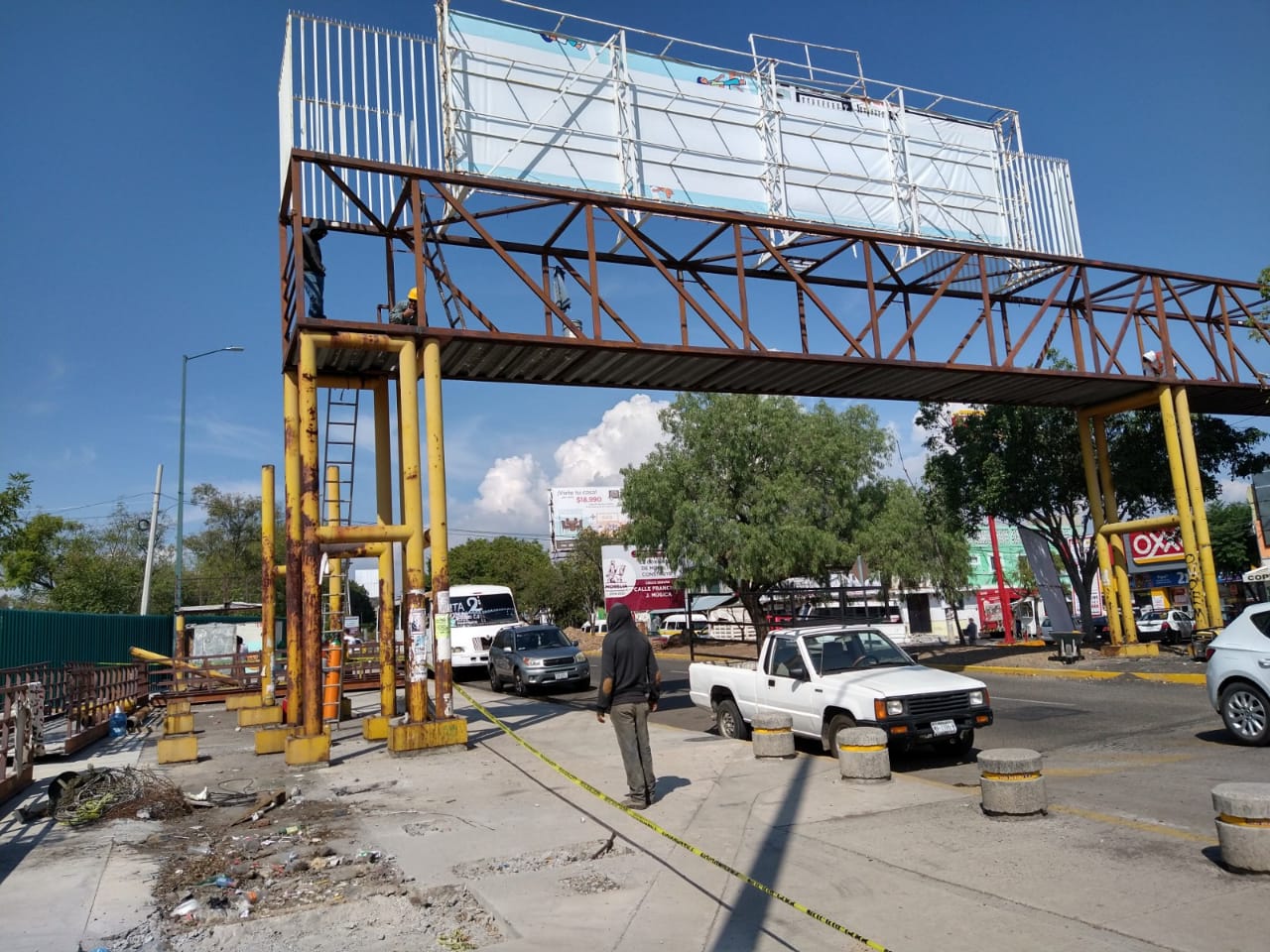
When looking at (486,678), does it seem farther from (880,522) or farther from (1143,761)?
(1143,761)

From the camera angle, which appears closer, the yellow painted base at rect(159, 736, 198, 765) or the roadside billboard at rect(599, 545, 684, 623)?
the yellow painted base at rect(159, 736, 198, 765)

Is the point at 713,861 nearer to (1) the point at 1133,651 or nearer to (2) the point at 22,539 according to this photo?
(1) the point at 1133,651

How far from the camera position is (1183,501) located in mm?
20328

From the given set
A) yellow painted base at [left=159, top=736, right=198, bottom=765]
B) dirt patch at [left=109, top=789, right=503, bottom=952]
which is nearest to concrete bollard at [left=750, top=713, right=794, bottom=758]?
dirt patch at [left=109, top=789, right=503, bottom=952]

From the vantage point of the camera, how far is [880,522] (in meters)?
37.1

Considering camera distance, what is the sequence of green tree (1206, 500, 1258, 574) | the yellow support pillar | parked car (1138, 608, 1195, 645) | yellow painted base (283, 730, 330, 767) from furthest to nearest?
green tree (1206, 500, 1258, 574), parked car (1138, 608, 1195, 645), the yellow support pillar, yellow painted base (283, 730, 330, 767)

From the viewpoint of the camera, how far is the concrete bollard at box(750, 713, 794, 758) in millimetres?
10461

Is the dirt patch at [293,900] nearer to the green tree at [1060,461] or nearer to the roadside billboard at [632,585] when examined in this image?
the green tree at [1060,461]

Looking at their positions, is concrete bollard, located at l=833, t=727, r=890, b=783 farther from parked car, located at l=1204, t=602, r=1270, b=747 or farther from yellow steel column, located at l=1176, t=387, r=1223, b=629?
yellow steel column, located at l=1176, t=387, r=1223, b=629

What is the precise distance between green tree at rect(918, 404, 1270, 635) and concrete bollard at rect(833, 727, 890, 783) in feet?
59.8

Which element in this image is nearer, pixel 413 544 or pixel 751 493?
pixel 413 544

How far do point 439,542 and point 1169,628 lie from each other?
88.4 ft

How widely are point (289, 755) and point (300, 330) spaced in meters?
5.88

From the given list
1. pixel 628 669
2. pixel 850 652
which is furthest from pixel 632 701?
pixel 850 652
